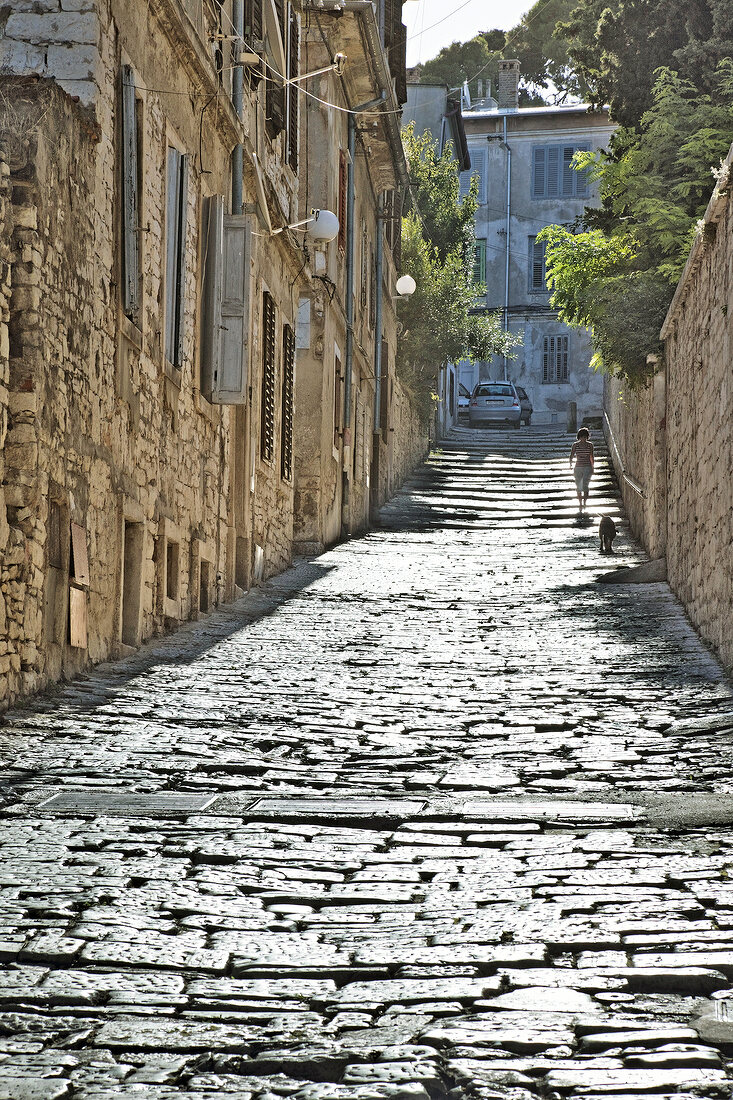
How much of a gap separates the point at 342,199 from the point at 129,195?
42.5ft

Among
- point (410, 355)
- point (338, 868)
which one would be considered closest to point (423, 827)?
point (338, 868)

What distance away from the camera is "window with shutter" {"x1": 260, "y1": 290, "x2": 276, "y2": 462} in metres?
16.8

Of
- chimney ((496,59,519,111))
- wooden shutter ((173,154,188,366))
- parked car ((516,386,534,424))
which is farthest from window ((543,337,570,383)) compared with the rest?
wooden shutter ((173,154,188,366))

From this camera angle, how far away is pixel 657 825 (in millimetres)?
5742

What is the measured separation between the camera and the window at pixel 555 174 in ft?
181

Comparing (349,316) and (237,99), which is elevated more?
(237,99)

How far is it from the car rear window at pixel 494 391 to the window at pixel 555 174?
11.5m

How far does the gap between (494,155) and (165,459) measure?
46580 mm

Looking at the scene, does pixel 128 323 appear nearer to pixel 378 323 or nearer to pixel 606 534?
pixel 606 534

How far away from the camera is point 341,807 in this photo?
6.13m

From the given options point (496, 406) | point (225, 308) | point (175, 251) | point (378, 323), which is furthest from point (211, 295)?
point (496, 406)

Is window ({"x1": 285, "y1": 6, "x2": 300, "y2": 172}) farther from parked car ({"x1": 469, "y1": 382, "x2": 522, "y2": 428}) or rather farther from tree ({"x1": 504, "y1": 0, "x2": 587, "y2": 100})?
tree ({"x1": 504, "y1": 0, "x2": 587, "y2": 100})

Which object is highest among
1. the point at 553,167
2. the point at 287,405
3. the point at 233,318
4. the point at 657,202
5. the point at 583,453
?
the point at 553,167

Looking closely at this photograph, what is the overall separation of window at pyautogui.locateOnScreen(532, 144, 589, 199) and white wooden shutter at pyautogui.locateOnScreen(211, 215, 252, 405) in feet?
143
